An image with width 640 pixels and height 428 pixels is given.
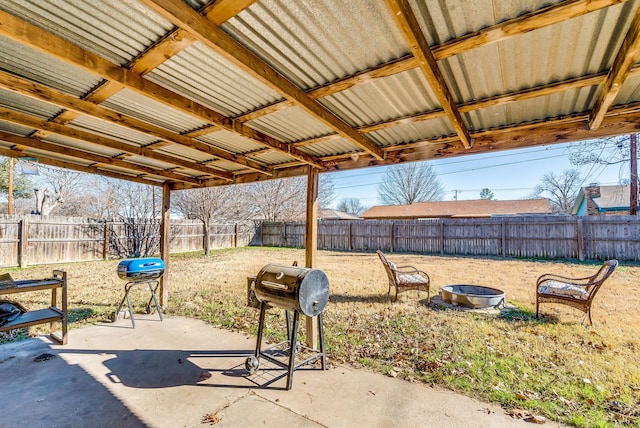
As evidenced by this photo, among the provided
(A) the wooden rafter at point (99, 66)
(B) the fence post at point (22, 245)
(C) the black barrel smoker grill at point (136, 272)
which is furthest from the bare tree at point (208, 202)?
(A) the wooden rafter at point (99, 66)

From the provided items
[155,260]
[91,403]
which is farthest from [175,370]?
[155,260]

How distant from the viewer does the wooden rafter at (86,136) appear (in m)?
2.56

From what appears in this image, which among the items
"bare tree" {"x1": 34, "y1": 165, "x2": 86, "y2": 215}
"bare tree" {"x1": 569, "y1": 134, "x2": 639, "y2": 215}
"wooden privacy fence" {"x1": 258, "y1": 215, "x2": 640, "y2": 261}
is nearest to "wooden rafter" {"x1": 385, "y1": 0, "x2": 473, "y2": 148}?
"bare tree" {"x1": 569, "y1": 134, "x2": 639, "y2": 215}

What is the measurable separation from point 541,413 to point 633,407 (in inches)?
32.1

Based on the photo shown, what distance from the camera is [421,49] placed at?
1528 mm

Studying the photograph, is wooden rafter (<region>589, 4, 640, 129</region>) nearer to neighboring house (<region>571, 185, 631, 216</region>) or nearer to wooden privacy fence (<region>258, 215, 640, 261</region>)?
wooden privacy fence (<region>258, 215, 640, 261</region>)

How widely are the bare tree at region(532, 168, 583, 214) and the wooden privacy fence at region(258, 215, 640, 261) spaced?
842 inches

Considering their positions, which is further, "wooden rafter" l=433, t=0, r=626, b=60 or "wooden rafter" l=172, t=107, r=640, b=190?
"wooden rafter" l=172, t=107, r=640, b=190

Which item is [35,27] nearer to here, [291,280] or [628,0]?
[291,280]

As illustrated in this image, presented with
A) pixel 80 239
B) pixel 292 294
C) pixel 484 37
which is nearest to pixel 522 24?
pixel 484 37

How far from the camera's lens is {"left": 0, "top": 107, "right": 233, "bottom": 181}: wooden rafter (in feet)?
8.39

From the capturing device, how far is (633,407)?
2.43m

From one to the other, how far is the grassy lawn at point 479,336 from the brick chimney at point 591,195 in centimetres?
1430

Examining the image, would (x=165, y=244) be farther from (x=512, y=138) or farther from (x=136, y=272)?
(x=512, y=138)
